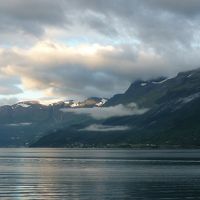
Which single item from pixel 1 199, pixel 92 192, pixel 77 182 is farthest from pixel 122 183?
pixel 1 199

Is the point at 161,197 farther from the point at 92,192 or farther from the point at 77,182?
the point at 77,182

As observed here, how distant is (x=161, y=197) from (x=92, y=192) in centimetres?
1554

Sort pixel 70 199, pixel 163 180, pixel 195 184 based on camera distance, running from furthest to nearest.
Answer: pixel 163 180
pixel 195 184
pixel 70 199

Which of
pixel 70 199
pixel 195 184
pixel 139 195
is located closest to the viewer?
pixel 70 199

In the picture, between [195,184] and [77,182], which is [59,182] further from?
[195,184]

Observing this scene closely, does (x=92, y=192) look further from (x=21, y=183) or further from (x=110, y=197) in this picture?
(x=21, y=183)

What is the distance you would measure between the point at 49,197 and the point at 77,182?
36.4m

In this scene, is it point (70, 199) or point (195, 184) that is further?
point (195, 184)

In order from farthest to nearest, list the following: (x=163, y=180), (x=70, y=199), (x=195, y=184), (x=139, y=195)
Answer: (x=163, y=180)
(x=195, y=184)
(x=139, y=195)
(x=70, y=199)

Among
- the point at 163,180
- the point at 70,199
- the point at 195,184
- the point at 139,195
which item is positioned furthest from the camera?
the point at 163,180

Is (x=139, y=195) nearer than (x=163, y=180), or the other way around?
(x=139, y=195)

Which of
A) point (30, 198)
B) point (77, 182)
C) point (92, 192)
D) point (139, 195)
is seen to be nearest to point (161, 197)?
point (139, 195)

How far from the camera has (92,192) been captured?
111250 millimetres

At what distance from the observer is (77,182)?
454 ft
